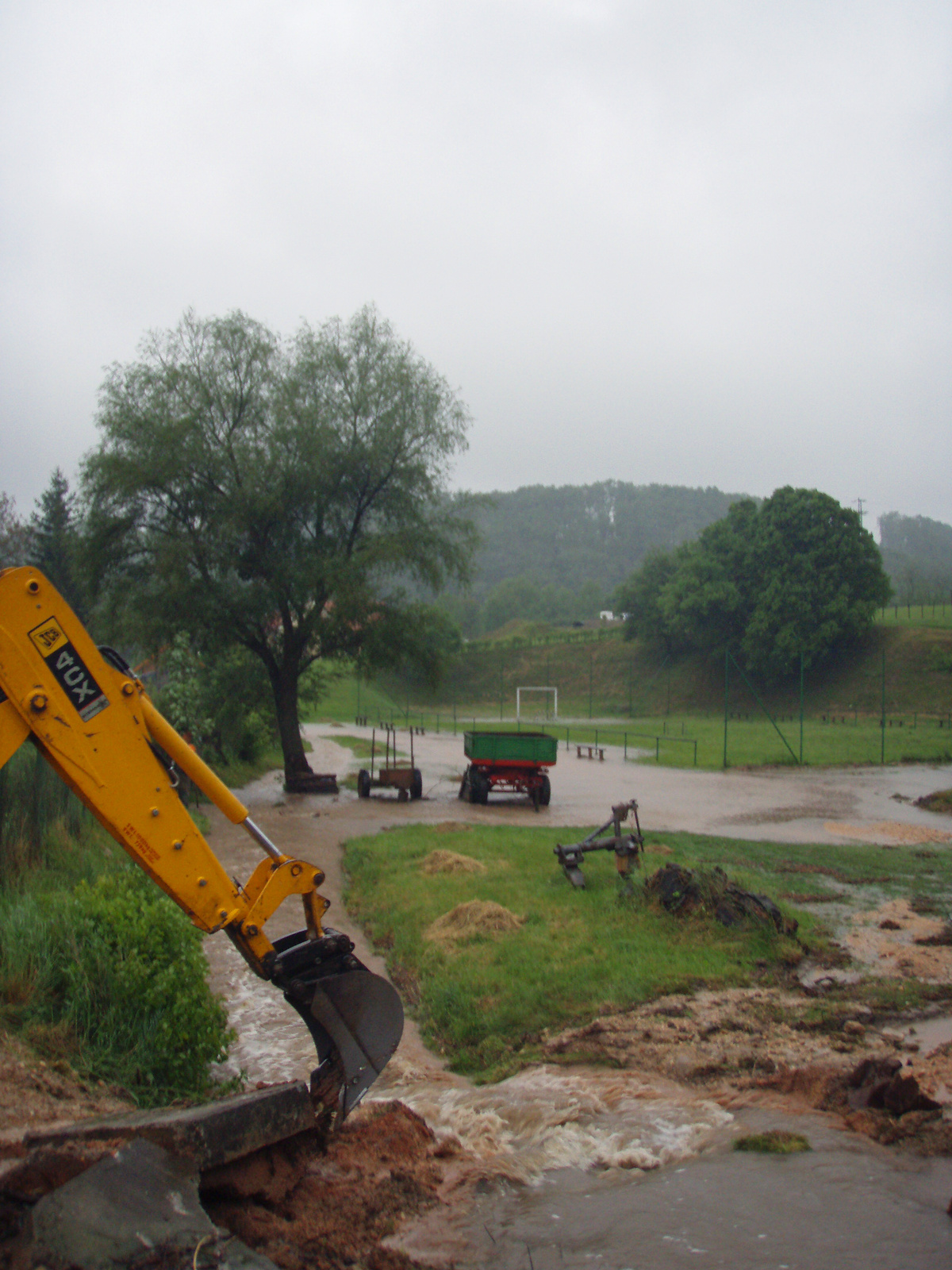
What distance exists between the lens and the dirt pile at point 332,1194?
13.4 ft

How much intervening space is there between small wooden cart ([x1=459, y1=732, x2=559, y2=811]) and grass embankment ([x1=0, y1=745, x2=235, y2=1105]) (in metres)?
14.5

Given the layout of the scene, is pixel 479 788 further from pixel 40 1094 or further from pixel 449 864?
pixel 40 1094

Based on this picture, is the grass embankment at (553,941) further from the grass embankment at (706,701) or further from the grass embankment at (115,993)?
the grass embankment at (706,701)

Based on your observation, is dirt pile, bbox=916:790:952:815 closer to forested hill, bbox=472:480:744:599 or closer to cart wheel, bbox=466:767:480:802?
cart wheel, bbox=466:767:480:802

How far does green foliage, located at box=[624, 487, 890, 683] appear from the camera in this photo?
57344 millimetres

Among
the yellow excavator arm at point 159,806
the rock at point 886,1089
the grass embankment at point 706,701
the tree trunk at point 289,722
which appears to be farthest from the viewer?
the grass embankment at point 706,701

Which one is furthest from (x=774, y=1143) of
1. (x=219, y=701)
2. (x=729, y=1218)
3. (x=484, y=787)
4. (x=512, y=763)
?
(x=219, y=701)

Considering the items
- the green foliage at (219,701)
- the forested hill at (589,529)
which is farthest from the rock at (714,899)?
the forested hill at (589,529)

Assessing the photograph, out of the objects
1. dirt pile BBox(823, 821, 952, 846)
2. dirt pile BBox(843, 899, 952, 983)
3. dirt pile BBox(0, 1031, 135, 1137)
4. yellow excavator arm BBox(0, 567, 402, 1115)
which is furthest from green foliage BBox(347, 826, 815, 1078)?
dirt pile BBox(823, 821, 952, 846)

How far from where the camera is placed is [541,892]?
10.8 m

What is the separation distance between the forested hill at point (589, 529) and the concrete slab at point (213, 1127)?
16285 cm

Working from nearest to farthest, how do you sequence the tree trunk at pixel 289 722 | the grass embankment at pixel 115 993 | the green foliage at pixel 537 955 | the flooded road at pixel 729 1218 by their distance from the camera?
the flooded road at pixel 729 1218 → the grass embankment at pixel 115 993 → the green foliage at pixel 537 955 → the tree trunk at pixel 289 722

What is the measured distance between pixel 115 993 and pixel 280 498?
1854 cm

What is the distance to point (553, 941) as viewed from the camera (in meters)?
8.98
